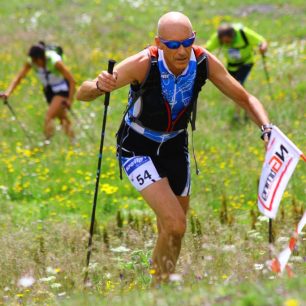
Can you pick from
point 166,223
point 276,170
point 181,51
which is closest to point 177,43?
point 181,51

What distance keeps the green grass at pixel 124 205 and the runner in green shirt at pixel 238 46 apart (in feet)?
2.95

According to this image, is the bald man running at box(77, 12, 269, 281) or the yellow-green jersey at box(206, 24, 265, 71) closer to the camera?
the bald man running at box(77, 12, 269, 281)

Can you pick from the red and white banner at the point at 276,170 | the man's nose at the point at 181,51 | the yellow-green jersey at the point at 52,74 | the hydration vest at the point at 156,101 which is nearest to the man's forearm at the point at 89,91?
the hydration vest at the point at 156,101

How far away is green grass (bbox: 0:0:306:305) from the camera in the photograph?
6.10m

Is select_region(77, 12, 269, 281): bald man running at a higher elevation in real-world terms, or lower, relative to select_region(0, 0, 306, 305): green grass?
higher

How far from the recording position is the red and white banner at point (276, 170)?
19.9ft

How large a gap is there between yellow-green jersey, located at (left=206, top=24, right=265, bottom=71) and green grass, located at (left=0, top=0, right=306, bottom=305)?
103cm

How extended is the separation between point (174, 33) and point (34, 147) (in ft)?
24.3

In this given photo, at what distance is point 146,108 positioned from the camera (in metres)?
6.73

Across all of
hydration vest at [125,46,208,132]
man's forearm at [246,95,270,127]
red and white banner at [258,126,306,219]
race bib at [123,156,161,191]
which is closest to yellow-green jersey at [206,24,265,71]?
man's forearm at [246,95,270,127]

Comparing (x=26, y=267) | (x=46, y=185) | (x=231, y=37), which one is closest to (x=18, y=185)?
(x=46, y=185)

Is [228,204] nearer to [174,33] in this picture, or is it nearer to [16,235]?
[16,235]

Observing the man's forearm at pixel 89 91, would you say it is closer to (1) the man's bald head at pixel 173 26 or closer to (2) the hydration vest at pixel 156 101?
(2) the hydration vest at pixel 156 101

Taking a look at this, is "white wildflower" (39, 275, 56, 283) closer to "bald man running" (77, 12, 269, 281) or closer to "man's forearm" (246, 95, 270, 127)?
"bald man running" (77, 12, 269, 281)
